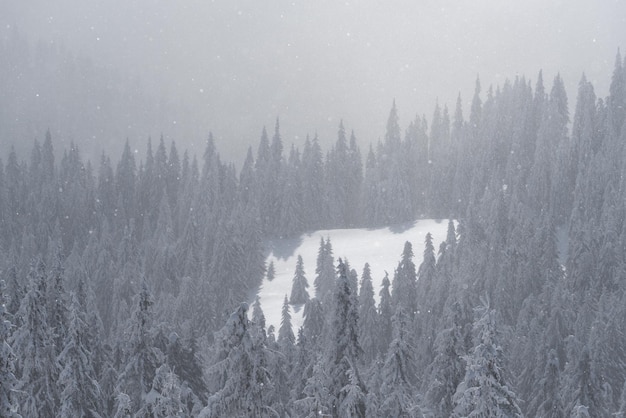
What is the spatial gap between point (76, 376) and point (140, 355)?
2837mm

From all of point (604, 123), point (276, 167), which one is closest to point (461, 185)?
point (604, 123)

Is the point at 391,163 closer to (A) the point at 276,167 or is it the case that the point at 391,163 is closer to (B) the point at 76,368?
(A) the point at 276,167

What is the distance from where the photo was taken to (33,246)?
106 metres

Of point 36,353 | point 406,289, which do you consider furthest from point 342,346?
point 406,289

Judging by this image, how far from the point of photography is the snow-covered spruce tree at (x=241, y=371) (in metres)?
18.2

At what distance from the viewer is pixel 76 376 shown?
25516 mm

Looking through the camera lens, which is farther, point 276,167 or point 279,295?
point 276,167

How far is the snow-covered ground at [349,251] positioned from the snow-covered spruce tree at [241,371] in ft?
198

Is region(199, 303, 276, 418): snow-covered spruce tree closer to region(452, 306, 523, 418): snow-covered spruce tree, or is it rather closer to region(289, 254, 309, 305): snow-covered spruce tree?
region(452, 306, 523, 418): snow-covered spruce tree

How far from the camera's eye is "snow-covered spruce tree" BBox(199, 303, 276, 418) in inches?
719

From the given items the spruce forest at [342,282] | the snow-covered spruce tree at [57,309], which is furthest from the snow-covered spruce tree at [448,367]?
the snow-covered spruce tree at [57,309]

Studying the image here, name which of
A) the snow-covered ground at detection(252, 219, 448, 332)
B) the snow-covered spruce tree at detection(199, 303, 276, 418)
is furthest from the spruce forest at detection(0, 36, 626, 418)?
the snow-covered ground at detection(252, 219, 448, 332)

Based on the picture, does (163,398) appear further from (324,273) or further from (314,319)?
(324,273)

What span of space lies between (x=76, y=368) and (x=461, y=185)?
10182 centimetres
